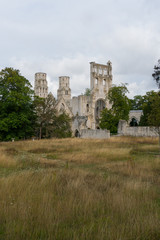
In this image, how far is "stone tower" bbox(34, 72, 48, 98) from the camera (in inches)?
3428

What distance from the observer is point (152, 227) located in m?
4.15

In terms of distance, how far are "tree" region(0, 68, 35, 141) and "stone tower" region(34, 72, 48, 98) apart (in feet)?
177

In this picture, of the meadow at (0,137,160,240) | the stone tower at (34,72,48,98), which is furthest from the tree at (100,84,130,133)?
the stone tower at (34,72,48,98)

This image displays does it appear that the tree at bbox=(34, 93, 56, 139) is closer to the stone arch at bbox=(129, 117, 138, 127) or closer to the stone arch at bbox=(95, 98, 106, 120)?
the stone arch at bbox=(95, 98, 106, 120)

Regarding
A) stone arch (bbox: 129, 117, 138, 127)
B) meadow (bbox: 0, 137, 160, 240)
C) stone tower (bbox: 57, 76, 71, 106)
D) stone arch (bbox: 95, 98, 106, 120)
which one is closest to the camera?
meadow (bbox: 0, 137, 160, 240)

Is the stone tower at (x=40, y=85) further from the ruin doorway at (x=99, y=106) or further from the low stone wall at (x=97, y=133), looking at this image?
the low stone wall at (x=97, y=133)

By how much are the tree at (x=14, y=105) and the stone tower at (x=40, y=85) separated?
177ft

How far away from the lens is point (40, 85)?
87000mm

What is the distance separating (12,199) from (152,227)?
2804 mm

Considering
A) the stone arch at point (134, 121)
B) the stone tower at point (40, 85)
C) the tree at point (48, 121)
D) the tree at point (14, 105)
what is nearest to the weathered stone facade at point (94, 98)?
the stone tower at point (40, 85)

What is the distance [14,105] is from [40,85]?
5719 cm

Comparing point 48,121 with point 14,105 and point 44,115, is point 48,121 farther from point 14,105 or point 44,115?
point 14,105

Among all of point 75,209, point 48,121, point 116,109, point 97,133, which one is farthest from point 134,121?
point 75,209

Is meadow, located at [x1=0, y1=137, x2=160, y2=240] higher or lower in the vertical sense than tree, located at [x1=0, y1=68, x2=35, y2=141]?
lower
